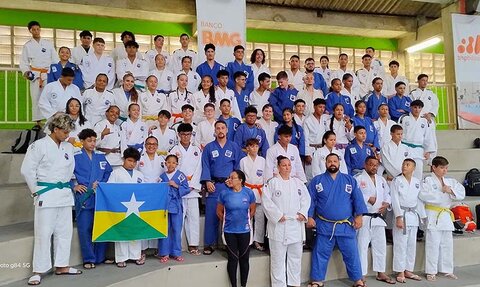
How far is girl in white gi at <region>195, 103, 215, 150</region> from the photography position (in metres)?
5.59

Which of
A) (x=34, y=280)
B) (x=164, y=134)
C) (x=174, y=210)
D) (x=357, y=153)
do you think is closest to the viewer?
(x=34, y=280)

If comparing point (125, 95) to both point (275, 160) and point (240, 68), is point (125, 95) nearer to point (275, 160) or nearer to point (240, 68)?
point (240, 68)

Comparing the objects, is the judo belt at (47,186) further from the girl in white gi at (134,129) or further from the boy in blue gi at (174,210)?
the girl in white gi at (134,129)

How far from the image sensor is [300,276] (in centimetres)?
474

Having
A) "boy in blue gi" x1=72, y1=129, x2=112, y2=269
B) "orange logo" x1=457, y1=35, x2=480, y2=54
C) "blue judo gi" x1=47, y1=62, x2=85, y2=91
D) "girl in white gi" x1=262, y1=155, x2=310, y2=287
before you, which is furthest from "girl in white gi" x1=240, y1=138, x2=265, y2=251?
"orange logo" x1=457, y1=35, x2=480, y2=54

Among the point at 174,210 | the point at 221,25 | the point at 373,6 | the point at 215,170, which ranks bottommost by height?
the point at 174,210

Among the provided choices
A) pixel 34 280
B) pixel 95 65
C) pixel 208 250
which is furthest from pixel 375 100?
pixel 34 280

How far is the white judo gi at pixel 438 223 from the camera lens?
16.7ft

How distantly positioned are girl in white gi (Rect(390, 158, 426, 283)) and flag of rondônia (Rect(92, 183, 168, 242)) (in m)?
2.73

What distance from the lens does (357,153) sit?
577 cm

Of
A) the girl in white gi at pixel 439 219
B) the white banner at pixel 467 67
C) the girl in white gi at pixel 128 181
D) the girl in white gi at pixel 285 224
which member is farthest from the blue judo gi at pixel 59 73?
the white banner at pixel 467 67

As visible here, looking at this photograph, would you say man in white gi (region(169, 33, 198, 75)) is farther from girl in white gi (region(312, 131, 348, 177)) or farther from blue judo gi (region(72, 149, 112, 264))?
blue judo gi (region(72, 149, 112, 264))

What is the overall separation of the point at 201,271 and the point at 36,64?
164 inches

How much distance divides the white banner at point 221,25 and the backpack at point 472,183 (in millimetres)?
4573
